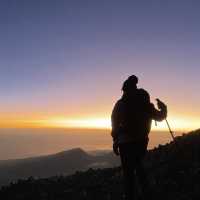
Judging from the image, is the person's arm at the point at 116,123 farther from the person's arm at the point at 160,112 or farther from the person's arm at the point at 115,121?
the person's arm at the point at 160,112

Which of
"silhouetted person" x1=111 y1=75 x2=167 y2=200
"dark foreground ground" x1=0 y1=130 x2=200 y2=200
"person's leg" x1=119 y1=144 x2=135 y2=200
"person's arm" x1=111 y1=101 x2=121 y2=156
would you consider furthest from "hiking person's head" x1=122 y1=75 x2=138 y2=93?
"dark foreground ground" x1=0 y1=130 x2=200 y2=200

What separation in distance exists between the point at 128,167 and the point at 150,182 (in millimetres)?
5879

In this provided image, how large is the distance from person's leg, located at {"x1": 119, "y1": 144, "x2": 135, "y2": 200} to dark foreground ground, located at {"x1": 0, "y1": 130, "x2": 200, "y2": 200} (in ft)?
9.86

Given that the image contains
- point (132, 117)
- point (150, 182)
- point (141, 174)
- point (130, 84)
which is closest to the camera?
point (141, 174)

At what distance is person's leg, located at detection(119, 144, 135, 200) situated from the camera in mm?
15445

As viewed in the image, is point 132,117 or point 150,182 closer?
point 132,117

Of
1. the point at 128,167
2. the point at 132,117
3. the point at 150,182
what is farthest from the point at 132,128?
the point at 150,182

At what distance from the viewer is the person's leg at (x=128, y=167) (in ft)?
50.7

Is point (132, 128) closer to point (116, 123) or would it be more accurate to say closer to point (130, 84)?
point (116, 123)

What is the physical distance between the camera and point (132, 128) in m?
15.6

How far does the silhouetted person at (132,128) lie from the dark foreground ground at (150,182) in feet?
10.6

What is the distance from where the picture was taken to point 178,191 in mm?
19031

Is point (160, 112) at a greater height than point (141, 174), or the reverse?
point (160, 112)

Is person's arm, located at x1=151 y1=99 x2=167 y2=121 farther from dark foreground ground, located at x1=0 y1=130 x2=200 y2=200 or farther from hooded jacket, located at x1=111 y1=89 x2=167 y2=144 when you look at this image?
dark foreground ground, located at x1=0 y1=130 x2=200 y2=200
